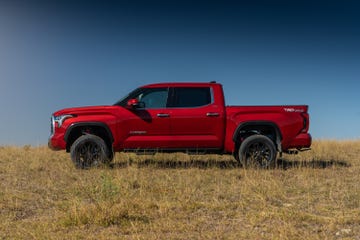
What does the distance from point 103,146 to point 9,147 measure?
9762 millimetres

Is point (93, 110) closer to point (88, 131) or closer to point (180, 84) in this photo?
point (88, 131)

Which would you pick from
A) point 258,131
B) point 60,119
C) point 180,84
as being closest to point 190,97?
point 180,84

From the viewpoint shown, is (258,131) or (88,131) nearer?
(88,131)

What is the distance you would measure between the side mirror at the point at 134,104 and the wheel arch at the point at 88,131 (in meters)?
0.74

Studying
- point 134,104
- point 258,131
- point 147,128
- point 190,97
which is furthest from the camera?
point 258,131

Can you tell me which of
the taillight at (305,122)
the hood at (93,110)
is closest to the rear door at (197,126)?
the hood at (93,110)

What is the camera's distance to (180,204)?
5852 mm

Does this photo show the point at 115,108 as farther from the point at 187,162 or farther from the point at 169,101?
the point at 187,162

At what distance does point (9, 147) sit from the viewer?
17.6 metres

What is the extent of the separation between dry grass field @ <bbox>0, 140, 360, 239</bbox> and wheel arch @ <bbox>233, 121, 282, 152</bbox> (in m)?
0.79

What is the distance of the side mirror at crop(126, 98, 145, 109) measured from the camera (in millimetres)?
9305

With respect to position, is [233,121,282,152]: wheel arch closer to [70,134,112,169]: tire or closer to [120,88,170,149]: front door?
[120,88,170,149]: front door

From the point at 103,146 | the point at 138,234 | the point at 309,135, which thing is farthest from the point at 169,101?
the point at 138,234

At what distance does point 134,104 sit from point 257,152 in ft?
10.1
